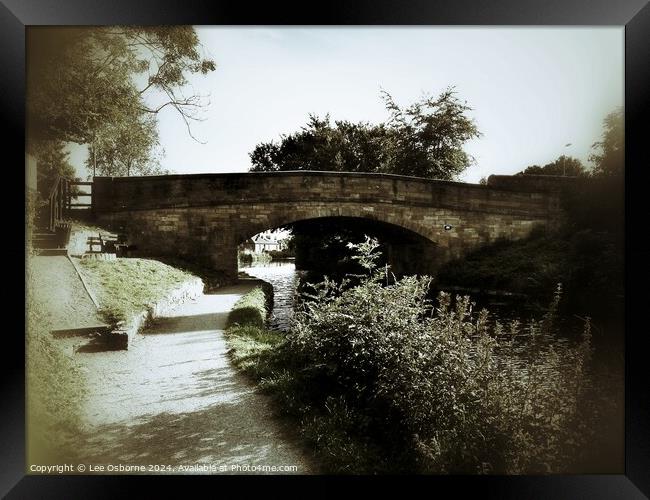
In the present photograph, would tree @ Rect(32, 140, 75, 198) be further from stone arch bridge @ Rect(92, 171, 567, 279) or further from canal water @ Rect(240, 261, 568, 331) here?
canal water @ Rect(240, 261, 568, 331)

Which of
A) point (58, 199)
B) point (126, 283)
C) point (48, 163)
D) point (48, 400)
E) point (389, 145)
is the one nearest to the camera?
point (48, 400)

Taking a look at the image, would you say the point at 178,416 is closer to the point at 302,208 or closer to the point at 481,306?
the point at 302,208

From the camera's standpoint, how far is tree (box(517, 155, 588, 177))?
3694 mm

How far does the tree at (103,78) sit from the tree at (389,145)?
114 centimetres

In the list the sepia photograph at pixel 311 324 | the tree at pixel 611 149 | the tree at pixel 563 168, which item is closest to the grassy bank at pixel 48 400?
the sepia photograph at pixel 311 324

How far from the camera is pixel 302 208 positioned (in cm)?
625

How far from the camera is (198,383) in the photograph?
3.59 m

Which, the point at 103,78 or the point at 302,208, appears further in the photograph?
the point at 302,208

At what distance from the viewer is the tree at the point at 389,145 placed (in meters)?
4.28

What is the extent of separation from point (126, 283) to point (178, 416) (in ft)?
6.71

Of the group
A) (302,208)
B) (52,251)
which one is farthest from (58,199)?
(302,208)

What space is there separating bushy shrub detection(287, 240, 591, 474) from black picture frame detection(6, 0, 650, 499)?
441 millimetres
